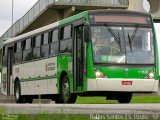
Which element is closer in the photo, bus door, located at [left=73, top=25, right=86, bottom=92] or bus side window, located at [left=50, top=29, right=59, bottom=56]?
bus door, located at [left=73, top=25, right=86, bottom=92]

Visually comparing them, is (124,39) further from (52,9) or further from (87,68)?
(52,9)

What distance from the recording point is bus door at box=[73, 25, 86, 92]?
20.9 meters

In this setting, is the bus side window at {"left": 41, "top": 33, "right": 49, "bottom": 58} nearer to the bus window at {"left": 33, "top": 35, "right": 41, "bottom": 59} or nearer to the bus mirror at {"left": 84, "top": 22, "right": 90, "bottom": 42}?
the bus window at {"left": 33, "top": 35, "right": 41, "bottom": 59}

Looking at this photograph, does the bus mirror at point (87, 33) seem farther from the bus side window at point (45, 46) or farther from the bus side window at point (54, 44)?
the bus side window at point (45, 46)

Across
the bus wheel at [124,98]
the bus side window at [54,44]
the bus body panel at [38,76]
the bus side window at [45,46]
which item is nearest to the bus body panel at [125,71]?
the bus wheel at [124,98]

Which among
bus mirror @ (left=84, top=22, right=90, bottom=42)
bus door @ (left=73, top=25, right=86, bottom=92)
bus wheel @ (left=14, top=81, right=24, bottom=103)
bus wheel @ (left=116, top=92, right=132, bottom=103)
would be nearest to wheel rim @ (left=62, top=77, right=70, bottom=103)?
bus door @ (left=73, top=25, right=86, bottom=92)

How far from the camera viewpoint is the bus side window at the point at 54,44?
2317cm

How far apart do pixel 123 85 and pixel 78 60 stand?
1.64 m

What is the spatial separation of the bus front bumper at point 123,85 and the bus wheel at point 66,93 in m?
1.41

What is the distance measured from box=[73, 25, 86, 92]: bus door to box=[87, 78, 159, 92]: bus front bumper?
1.87 ft

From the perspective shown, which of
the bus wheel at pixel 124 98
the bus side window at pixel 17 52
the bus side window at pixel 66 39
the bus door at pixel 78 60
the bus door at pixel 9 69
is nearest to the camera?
the bus door at pixel 78 60

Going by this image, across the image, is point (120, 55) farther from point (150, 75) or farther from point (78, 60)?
point (78, 60)

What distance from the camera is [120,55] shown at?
2070 centimetres

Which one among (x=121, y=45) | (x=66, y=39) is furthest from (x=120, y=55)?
(x=66, y=39)
